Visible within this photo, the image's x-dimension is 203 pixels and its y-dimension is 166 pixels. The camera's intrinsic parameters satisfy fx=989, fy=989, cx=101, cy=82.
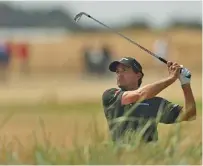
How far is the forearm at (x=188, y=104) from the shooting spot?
4.83 m

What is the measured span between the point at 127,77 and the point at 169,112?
0.29 metres

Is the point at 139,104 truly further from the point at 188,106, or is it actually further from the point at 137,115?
the point at 188,106

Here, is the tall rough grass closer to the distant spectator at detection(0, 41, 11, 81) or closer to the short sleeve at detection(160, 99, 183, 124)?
the short sleeve at detection(160, 99, 183, 124)

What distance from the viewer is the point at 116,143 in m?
4.85

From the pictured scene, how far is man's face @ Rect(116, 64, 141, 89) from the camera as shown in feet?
16.0

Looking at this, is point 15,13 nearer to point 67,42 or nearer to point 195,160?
point 67,42

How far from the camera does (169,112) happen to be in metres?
4.99

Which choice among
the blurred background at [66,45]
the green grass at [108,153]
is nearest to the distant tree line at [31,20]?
the blurred background at [66,45]

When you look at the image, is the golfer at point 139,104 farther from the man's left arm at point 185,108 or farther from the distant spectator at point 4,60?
the distant spectator at point 4,60

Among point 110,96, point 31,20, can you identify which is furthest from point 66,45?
point 110,96

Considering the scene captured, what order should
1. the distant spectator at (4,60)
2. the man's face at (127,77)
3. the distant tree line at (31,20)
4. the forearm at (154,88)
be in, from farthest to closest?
the distant tree line at (31,20) → the distant spectator at (4,60) → the man's face at (127,77) → the forearm at (154,88)

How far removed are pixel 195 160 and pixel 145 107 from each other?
0.42 m

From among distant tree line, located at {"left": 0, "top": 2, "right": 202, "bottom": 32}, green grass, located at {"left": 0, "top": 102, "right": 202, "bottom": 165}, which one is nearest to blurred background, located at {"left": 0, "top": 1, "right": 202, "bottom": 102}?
distant tree line, located at {"left": 0, "top": 2, "right": 202, "bottom": 32}

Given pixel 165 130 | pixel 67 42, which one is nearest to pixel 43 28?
pixel 67 42
